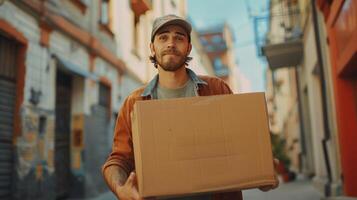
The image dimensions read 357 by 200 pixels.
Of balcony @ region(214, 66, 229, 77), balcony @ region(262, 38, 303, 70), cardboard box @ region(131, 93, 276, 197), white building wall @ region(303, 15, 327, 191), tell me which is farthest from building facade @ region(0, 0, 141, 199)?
balcony @ region(214, 66, 229, 77)

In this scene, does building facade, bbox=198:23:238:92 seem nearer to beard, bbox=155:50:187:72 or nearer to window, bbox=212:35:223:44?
window, bbox=212:35:223:44

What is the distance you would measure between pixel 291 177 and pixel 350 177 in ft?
21.9

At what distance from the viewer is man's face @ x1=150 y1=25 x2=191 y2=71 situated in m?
1.98

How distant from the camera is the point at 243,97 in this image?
1.74 metres

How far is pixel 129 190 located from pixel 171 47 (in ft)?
2.30

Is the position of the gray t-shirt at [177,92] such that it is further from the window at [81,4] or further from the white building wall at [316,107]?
the white building wall at [316,107]

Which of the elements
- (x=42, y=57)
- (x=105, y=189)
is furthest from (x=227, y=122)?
(x=105, y=189)

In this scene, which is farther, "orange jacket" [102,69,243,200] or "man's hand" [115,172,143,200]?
"orange jacket" [102,69,243,200]

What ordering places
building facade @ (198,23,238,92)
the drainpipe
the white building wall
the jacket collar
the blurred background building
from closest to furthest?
the jacket collar < the blurred background building < the drainpipe < the white building wall < building facade @ (198,23,238,92)

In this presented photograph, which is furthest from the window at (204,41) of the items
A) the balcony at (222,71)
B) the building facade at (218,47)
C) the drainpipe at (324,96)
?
the drainpipe at (324,96)

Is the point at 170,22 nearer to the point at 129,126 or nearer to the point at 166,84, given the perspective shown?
the point at 166,84

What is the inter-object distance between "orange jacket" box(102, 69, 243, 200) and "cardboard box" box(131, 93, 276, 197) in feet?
0.89

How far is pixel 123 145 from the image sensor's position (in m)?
1.98

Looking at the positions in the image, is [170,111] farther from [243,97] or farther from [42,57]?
[42,57]
